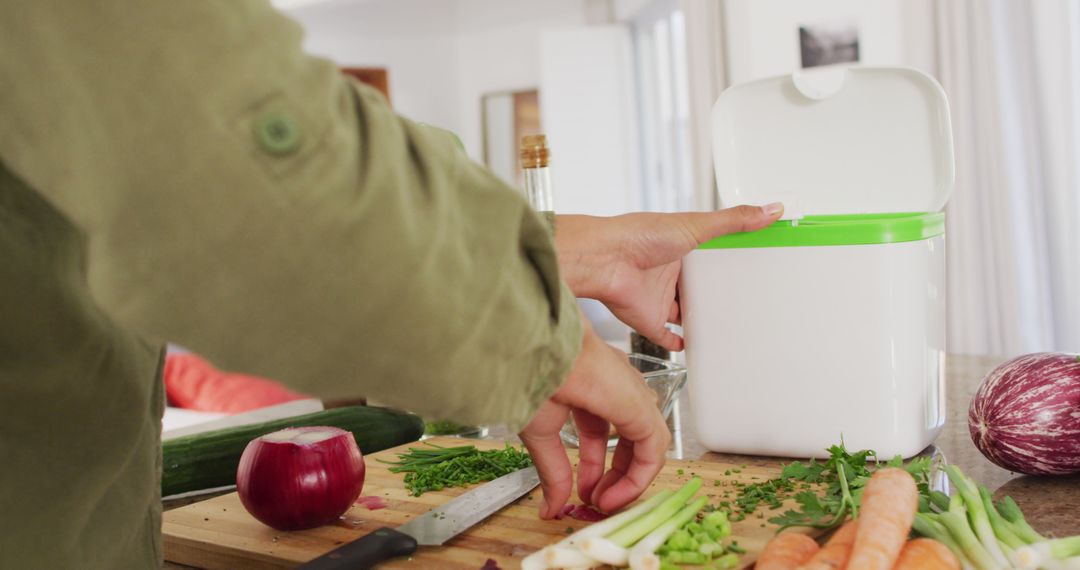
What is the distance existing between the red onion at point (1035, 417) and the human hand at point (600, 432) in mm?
343

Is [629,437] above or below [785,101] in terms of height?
below

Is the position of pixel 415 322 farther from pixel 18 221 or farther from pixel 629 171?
pixel 629 171

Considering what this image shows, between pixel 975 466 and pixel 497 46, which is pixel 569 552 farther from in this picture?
pixel 497 46

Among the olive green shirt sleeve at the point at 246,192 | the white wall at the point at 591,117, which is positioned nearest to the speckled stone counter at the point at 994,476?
the olive green shirt sleeve at the point at 246,192

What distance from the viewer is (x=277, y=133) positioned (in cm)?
42

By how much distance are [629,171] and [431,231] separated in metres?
5.95

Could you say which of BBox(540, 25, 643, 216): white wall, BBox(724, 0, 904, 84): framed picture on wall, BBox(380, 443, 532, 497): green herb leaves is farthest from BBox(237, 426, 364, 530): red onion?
BBox(540, 25, 643, 216): white wall

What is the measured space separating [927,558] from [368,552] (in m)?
0.45

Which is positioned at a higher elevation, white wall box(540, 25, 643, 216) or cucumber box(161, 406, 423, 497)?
white wall box(540, 25, 643, 216)

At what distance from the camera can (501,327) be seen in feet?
1.70

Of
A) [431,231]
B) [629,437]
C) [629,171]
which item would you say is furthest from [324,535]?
[629,171]

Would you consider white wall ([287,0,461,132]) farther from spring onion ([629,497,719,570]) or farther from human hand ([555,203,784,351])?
spring onion ([629,497,719,570])

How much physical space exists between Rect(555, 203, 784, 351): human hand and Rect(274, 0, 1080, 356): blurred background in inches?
17.7

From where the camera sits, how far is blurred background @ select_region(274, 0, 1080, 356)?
3.20 metres
